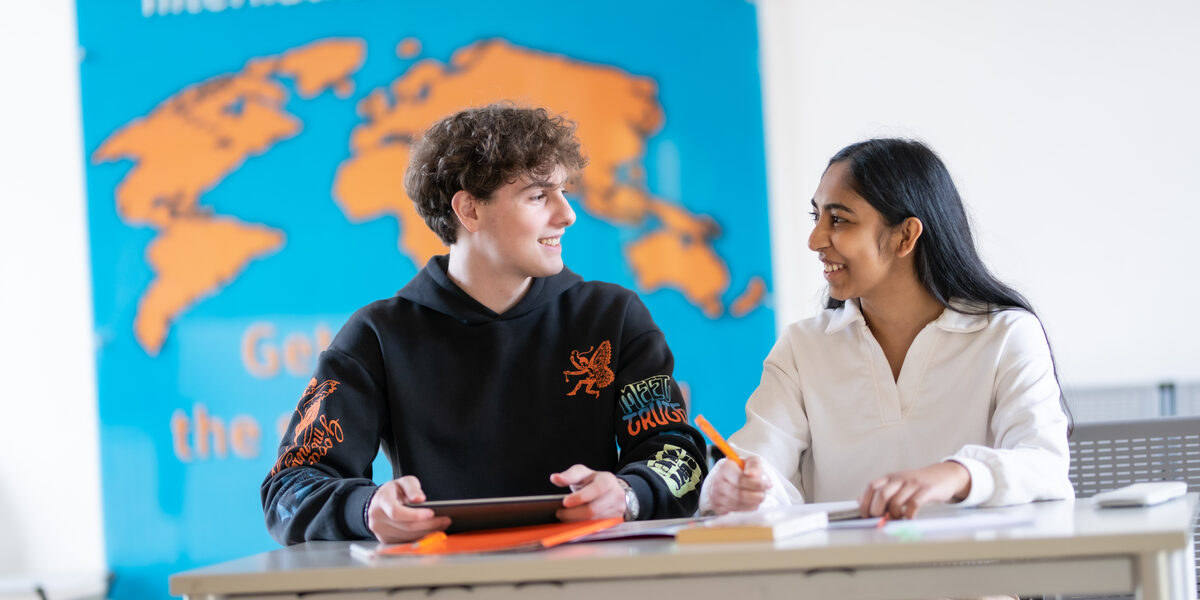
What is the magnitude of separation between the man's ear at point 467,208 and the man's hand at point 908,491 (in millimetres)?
1007

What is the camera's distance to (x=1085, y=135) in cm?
328

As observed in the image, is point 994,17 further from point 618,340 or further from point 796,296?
point 618,340

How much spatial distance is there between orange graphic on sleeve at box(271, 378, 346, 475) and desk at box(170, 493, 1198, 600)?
0.62 meters

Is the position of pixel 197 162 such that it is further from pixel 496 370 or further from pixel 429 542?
pixel 429 542

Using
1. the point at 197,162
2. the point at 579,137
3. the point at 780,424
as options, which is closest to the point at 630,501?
the point at 780,424

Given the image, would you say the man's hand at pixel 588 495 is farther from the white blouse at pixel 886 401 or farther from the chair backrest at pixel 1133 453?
the chair backrest at pixel 1133 453

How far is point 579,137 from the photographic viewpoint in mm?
3365

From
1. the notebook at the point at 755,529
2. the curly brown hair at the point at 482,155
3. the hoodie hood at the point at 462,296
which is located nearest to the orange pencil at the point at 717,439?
the notebook at the point at 755,529

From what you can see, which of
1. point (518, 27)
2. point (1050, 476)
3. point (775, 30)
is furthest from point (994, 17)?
point (1050, 476)

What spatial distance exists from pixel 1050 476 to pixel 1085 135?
214 centimetres

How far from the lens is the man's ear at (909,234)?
179 centimetres

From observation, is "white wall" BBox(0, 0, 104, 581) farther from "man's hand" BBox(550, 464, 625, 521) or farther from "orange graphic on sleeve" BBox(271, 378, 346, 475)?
"man's hand" BBox(550, 464, 625, 521)

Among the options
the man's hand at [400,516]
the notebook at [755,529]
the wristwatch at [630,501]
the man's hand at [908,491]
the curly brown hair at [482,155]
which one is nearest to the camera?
the notebook at [755,529]

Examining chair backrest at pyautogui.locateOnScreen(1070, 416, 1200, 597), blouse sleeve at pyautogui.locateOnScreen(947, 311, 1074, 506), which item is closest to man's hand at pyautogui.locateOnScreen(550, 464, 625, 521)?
blouse sleeve at pyautogui.locateOnScreen(947, 311, 1074, 506)
